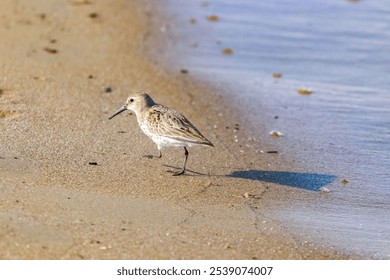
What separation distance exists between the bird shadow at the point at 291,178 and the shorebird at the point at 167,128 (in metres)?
0.44

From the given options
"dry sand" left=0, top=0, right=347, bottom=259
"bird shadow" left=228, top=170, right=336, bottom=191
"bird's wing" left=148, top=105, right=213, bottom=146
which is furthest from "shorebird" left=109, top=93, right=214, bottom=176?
"bird shadow" left=228, top=170, right=336, bottom=191

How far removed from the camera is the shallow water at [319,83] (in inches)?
270

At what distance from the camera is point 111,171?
7.23 metres

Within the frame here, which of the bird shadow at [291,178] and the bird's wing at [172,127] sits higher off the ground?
the bird's wing at [172,127]

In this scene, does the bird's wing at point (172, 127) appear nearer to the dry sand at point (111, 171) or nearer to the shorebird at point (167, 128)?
the shorebird at point (167, 128)

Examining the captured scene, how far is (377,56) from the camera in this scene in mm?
11234

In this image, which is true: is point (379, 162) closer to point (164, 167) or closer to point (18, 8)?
point (164, 167)

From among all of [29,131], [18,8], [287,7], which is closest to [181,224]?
[29,131]

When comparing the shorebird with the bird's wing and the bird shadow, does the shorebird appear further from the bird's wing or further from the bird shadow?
the bird shadow

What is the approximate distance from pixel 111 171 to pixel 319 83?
3.81 meters

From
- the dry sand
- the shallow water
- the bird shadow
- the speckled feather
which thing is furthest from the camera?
the bird shadow

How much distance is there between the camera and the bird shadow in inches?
293

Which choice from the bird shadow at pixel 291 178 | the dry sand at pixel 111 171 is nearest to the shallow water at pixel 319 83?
the bird shadow at pixel 291 178

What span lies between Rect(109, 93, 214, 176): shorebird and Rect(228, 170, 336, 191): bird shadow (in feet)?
1.45
